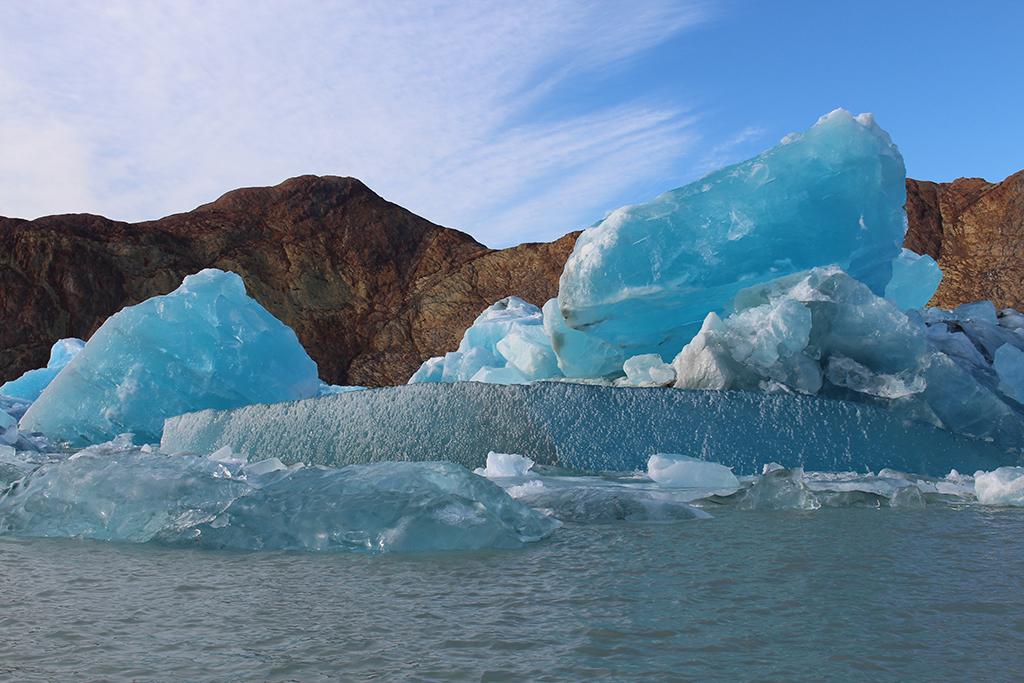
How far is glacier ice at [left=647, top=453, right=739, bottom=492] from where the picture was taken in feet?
12.1

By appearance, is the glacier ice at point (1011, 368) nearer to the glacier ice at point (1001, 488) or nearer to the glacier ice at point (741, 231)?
the glacier ice at point (741, 231)

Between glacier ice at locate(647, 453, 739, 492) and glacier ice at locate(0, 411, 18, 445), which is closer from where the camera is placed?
glacier ice at locate(647, 453, 739, 492)

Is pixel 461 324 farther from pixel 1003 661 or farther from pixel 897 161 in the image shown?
pixel 1003 661

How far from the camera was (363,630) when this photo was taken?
1325 millimetres

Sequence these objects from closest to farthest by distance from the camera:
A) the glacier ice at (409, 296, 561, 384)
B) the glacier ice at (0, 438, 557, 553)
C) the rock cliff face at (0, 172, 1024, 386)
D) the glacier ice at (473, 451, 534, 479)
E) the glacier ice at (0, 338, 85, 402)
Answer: the glacier ice at (0, 438, 557, 553)
the glacier ice at (473, 451, 534, 479)
the glacier ice at (409, 296, 561, 384)
the glacier ice at (0, 338, 85, 402)
the rock cliff face at (0, 172, 1024, 386)

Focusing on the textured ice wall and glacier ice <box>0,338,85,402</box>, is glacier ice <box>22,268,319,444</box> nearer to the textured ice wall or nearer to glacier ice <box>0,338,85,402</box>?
the textured ice wall

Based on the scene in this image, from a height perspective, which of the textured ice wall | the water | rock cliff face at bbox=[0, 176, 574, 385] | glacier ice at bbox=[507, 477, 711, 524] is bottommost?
the water

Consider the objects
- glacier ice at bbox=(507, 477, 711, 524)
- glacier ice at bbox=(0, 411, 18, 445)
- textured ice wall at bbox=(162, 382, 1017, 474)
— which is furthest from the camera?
glacier ice at bbox=(0, 411, 18, 445)

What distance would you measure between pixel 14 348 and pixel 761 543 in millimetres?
21164

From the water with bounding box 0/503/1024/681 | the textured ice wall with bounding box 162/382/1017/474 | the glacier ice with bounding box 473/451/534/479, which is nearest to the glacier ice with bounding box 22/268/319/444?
the textured ice wall with bounding box 162/382/1017/474

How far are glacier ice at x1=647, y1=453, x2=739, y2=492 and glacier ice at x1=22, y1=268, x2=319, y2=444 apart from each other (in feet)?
16.3

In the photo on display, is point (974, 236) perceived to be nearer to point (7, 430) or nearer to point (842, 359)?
point (842, 359)

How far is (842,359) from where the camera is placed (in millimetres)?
5020

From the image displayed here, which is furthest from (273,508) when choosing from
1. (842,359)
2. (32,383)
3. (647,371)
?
(32,383)
